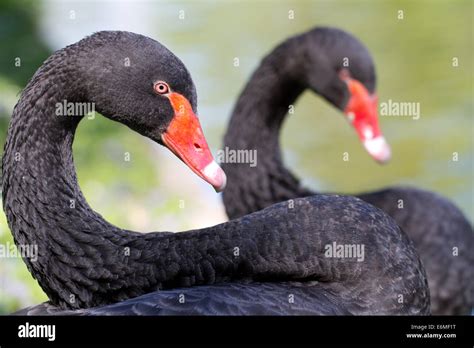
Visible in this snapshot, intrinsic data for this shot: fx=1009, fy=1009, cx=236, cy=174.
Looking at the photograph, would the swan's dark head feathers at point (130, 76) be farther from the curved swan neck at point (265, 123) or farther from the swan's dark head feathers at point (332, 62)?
the swan's dark head feathers at point (332, 62)

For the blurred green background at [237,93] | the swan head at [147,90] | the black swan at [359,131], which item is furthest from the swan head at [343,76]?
the swan head at [147,90]

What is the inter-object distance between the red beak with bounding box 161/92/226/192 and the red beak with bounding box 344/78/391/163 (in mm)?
1843

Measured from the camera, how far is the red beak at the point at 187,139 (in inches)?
127

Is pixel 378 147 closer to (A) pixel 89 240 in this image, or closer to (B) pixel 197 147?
(B) pixel 197 147

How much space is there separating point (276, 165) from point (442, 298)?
103cm

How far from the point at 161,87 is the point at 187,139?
187 mm

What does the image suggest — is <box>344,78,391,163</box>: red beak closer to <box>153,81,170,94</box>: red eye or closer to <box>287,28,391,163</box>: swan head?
<box>287,28,391,163</box>: swan head

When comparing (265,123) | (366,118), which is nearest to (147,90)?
(265,123)

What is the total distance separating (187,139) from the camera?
10.7ft

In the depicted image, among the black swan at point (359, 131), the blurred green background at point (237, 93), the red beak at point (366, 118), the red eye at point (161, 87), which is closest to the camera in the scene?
the red eye at point (161, 87)

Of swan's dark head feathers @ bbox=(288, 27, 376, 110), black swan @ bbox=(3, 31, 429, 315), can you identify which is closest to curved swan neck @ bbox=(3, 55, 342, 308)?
black swan @ bbox=(3, 31, 429, 315)

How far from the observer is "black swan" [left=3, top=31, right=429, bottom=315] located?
120 inches
